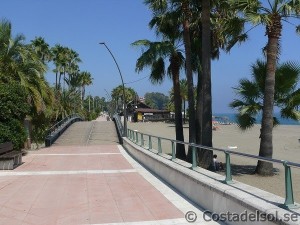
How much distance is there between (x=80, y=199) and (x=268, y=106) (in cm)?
1080

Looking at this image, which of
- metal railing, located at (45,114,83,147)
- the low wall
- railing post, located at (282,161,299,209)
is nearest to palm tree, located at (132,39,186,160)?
metal railing, located at (45,114,83,147)

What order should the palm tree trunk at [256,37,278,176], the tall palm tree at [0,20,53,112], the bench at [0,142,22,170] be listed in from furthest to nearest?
1. the tall palm tree at [0,20,53,112]
2. the palm tree trunk at [256,37,278,176]
3. the bench at [0,142,22,170]

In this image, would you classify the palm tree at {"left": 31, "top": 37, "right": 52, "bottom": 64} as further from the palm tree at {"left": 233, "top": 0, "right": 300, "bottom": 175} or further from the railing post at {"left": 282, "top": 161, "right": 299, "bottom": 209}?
the railing post at {"left": 282, "top": 161, "right": 299, "bottom": 209}

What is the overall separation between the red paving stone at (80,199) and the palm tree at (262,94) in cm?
785

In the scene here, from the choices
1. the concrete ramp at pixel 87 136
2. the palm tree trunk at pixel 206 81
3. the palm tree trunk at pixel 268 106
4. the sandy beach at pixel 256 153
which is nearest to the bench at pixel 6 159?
the sandy beach at pixel 256 153

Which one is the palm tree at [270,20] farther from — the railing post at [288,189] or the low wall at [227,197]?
the railing post at [288,189]

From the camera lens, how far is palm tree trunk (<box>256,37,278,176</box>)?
56.7ft

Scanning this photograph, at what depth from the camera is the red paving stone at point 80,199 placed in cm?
769

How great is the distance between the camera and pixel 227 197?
6.90 m

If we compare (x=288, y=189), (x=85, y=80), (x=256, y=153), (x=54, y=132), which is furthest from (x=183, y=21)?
(x=85, y=80)

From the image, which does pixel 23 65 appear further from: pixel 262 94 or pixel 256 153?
pixel 256 153

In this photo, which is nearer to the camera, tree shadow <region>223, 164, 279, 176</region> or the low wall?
the low wall

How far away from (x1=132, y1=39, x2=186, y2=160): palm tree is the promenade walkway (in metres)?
9.26

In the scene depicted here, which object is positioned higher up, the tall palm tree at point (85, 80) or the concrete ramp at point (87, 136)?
the tall palm tree at point (85, 80)
